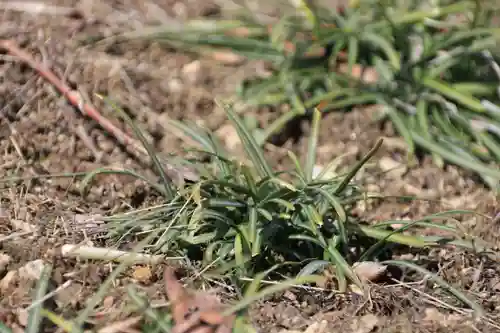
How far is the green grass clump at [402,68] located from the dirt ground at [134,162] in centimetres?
10

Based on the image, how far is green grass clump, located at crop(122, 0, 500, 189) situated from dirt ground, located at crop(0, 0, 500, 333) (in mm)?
96

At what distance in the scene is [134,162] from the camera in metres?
2.50

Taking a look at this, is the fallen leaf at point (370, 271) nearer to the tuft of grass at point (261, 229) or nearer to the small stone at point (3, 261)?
the tuft of grass at point (261, 229)

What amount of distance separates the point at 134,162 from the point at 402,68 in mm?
1216

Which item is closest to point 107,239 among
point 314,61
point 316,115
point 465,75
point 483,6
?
point 316,115

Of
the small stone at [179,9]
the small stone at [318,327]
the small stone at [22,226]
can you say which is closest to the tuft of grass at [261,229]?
the small stone at [318,327]

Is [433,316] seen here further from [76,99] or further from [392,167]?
[76,99]

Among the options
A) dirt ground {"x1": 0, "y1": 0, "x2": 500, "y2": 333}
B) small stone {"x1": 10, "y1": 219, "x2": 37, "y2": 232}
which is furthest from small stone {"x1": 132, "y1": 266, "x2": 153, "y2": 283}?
small stone {"x1": 10, "y1": 219, "x2": 37, "y2": 232}

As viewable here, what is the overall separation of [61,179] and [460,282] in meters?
1.36

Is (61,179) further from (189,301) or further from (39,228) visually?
(189,301)

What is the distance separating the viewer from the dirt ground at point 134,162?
1.91 m

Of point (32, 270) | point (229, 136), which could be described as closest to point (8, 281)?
point (32, 270)

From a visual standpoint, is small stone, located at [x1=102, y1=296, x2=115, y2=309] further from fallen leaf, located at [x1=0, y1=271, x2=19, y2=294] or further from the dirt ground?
fallen leaf, located at [x1=0, y1=271, x2=19, y2=294]

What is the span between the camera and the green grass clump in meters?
2.75
